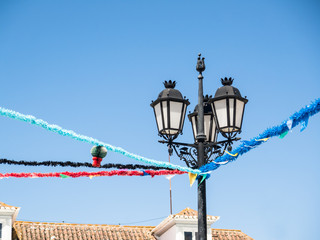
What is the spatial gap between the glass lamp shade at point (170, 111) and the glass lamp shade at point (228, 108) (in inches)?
17.7

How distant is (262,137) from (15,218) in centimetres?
2152

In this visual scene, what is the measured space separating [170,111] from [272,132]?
1.79 m

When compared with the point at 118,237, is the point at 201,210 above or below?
below

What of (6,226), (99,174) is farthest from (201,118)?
(6,226)

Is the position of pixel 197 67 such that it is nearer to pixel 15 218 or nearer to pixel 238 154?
pixel 238 154

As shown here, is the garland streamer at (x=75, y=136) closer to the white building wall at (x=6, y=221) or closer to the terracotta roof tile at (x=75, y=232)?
the terracotta roof tile at (x=75, y=232)

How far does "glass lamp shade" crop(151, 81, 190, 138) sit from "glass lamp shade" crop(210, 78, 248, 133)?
1.48 ft

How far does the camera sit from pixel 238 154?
7000 millimetres

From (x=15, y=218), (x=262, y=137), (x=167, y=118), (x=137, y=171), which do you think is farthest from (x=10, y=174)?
(x=15, y=218)

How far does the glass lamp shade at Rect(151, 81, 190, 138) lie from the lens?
7637 mm

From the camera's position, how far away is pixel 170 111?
7.70 m

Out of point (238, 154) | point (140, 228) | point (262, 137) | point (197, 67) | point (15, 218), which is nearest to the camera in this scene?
point (262, 137)

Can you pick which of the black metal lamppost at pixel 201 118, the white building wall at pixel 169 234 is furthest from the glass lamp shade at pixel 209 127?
the white building wall at pixel 169 234

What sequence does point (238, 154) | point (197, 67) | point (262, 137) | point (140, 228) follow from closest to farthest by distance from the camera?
1. point (262, 137)
2. point (238, 154)
3. point (197, 67)
4. point (140, 228)
